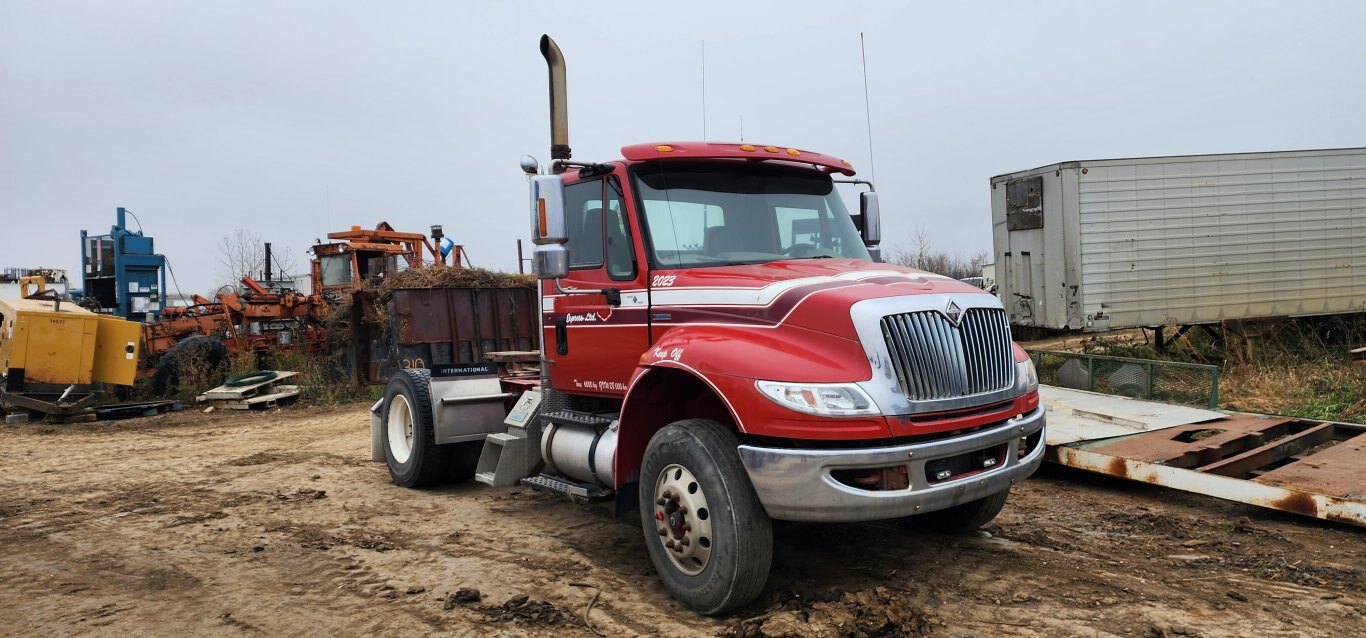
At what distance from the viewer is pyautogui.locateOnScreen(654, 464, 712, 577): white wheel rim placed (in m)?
4.25

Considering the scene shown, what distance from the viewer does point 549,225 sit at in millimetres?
4969

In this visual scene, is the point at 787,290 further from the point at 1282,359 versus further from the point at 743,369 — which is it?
the point at 1282,359

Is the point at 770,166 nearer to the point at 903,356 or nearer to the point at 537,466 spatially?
the point at 903,356

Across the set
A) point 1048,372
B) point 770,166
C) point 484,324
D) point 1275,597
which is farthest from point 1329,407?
point 484,324

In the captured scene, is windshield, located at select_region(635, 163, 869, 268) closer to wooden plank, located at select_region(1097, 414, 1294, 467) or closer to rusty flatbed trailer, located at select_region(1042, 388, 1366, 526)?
rusty flatbed trailer, located at select_region(1042, 388, 1366, 526)

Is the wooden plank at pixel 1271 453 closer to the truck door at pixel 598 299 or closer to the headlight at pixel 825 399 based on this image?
the headlight at pixel 825 399

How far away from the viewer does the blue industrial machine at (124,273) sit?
59.1 feet

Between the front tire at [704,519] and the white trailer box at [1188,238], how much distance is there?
9.94 m

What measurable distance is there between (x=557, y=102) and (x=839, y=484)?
3.81 m

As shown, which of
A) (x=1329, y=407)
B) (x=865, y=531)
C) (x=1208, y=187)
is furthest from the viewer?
(x=1208, y=187)

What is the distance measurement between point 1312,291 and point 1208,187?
7.65ft

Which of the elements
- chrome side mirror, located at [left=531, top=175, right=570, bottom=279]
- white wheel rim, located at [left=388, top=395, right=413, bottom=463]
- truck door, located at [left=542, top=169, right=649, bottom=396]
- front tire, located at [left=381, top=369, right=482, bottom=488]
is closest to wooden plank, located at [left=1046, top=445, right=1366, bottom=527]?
truck door, located at [left=542, top=169, right=649, bottom=396]

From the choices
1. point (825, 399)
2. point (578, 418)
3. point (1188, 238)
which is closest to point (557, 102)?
point (578, 418)

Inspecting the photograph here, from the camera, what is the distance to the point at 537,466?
20.1ft
